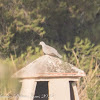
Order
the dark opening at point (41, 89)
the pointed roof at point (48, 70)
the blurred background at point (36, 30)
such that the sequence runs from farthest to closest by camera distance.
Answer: the blurred background at point (36, 30)
the dark opening at point (41, 89)
the pointed roof at point (48, 70)

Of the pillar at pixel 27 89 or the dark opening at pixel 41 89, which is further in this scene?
the dark opening at pixel 41 89

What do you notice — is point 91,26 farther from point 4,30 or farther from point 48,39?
point 4,30

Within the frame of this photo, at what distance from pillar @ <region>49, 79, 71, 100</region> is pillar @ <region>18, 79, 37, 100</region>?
0.93 ft

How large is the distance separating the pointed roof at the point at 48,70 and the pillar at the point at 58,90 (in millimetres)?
135

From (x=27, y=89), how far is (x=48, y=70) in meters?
0.46

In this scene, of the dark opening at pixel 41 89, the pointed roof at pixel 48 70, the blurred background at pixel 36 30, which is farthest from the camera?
the blurred background at pixel 36 30

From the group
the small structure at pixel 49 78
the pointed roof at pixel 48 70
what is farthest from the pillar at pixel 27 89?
the pointed roof at pixel 48 70

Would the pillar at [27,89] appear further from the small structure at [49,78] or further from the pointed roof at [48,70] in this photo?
the pointed roof at [48,70]

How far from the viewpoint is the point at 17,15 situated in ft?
20.7

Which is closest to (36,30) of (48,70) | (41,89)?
(41,89)

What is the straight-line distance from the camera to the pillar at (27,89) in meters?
3.26

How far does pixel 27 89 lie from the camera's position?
10.8 ft

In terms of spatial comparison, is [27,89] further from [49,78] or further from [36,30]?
[36,30]

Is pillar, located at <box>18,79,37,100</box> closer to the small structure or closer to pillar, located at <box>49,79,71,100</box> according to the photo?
the small structure
